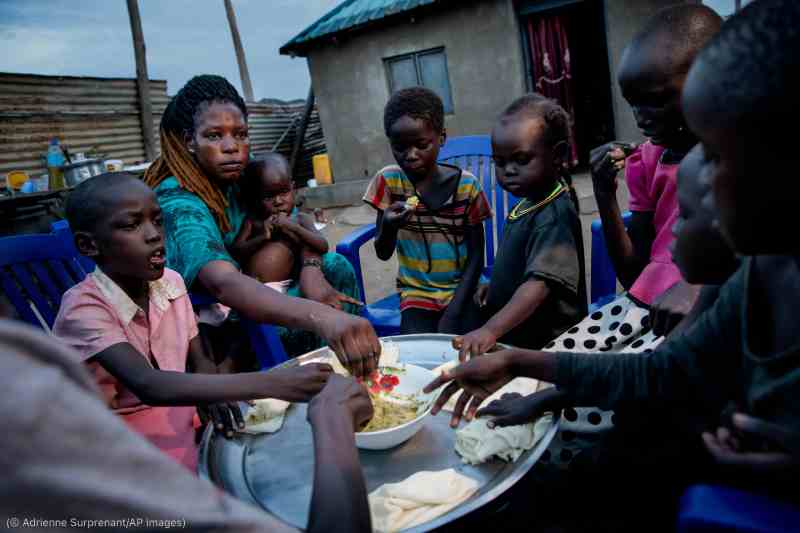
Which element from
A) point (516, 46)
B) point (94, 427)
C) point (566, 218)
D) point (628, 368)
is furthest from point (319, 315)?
point (516, 46)

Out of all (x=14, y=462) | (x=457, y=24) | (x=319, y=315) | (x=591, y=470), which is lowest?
(x=591, y=470)

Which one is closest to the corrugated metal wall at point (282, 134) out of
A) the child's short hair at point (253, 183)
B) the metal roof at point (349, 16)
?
the metal roof at point (349, 16)

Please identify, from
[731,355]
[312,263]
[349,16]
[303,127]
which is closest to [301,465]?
[731,355]

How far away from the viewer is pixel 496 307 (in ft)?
7.76

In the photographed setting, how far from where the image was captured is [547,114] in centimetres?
224

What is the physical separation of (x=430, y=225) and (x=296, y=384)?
1446mm

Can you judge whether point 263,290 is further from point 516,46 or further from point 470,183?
point 516,46

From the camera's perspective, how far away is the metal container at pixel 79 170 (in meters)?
8.05

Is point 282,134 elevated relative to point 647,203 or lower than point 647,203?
elevated

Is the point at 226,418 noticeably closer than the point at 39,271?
Yes

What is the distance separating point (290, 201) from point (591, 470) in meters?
1.87

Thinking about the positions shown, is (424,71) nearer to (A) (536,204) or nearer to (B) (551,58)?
(B) (551,58)

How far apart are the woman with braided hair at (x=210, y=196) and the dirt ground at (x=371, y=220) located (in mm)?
2628

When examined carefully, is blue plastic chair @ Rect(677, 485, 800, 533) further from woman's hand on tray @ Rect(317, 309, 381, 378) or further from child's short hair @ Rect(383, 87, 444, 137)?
child's short hair @ Rect(383, 87, 444, 137)
